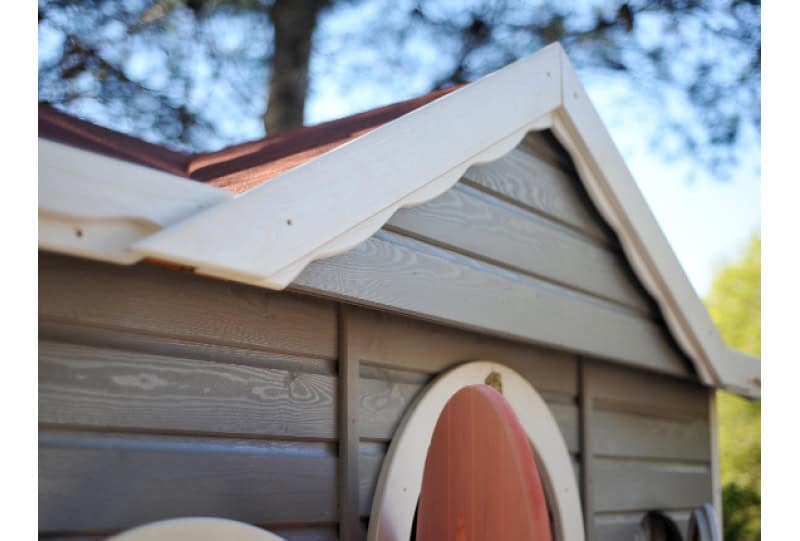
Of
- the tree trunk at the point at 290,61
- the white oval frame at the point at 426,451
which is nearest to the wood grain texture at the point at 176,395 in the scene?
the white oval frame at the point at 426,451

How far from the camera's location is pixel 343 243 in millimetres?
2193

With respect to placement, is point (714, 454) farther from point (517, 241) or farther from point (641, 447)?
point (517, 241)

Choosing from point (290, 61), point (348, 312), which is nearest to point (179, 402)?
point (348, 312)

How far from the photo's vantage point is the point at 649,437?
4.17 metres

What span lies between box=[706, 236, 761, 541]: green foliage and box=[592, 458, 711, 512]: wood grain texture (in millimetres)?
7888

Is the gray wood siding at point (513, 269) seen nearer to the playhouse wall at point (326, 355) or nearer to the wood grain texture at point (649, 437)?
the playhouse wall at point (326, 355)

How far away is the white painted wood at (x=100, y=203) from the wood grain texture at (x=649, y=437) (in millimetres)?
2409

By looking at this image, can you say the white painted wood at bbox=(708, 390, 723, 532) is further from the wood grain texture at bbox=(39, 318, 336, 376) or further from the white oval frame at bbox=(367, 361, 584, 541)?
the wood grain texture at bbox=(39, 318, 336, 376)

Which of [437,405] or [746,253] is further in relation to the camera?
[746,253]

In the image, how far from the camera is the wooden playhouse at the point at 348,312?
1.86 m

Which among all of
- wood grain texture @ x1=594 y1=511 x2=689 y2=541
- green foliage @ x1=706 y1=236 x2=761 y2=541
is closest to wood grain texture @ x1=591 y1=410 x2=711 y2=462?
wood grain texture @ x1=594 y1=511 x2=689 y2=541

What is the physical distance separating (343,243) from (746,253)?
52.3ft
